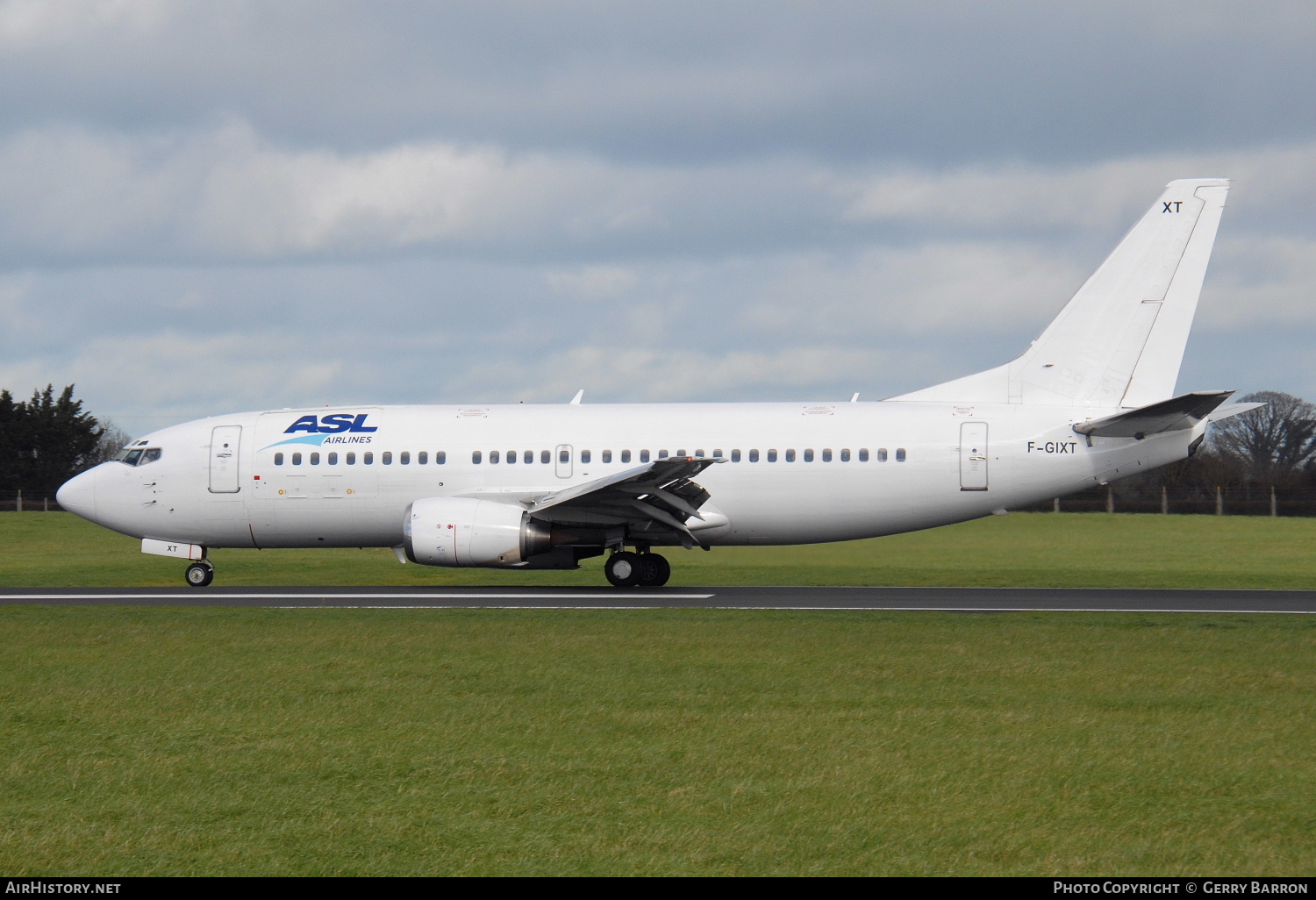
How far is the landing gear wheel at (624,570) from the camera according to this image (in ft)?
81.0

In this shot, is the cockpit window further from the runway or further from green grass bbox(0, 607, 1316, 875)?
green grass bbox(0, 607, 1316, 875)

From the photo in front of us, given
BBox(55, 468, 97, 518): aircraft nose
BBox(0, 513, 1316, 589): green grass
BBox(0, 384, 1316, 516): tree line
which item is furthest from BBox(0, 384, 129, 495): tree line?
BBox(55, 468, 97, 518): aircraft nose

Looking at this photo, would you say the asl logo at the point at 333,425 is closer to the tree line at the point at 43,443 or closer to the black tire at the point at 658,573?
the black tire at the point at 658,573

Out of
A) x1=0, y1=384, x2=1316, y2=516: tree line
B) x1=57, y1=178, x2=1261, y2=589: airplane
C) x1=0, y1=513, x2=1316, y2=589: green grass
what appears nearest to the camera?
x1=57, y1=178, x2=1261, y2=589: airplane

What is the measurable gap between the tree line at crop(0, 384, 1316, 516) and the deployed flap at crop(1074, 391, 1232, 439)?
3180cm

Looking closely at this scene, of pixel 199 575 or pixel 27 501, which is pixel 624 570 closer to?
pixel 199 575

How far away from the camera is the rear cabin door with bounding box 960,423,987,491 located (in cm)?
2402

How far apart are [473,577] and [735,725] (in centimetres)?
2007

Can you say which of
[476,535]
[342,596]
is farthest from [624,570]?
[342,596]

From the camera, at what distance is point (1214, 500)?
53.5m

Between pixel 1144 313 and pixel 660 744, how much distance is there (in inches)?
729

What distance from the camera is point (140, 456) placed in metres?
26.7
